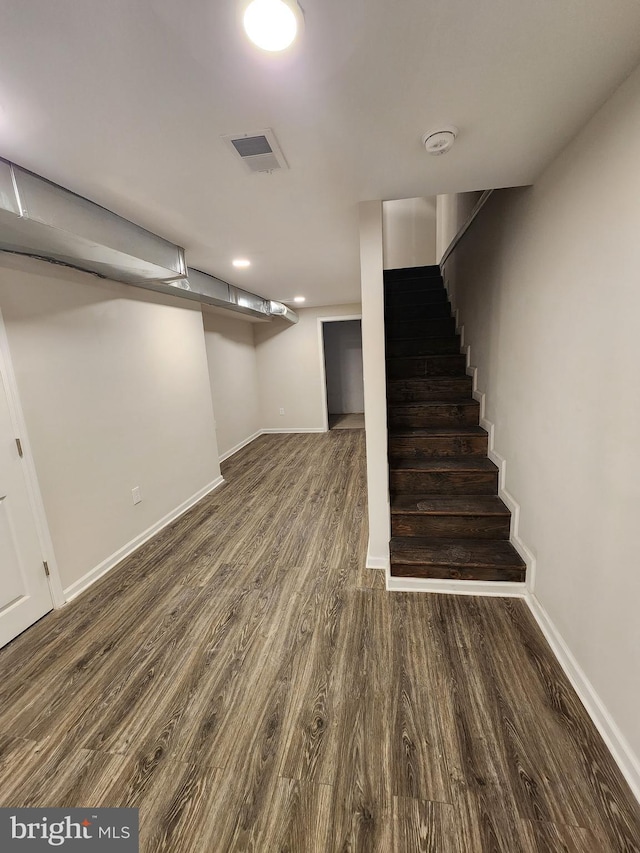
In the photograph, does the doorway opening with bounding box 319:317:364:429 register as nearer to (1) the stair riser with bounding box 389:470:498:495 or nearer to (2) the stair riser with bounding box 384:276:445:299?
(2) the stair riser with bounding box 384:276:445:299

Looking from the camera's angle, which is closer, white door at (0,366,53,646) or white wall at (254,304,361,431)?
white door at (0,366,53,646)

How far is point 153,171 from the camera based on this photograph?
1521 millimetres

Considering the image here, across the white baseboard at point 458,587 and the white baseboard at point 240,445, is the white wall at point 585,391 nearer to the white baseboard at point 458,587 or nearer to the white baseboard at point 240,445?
the white baseboard at point 458,587

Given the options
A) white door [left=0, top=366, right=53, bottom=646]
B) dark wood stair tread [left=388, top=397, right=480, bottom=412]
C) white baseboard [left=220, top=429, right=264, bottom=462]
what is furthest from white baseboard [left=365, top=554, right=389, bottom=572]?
white baseboard [left=220, top=429, right=264, bottom=462]

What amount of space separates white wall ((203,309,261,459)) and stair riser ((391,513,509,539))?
343cm

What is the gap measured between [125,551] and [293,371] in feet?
13.8

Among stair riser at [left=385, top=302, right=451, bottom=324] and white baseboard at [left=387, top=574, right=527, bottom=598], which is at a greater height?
stair riser at [left=385, top=302, right=451, bottom=324]

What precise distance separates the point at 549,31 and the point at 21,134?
1.73 m

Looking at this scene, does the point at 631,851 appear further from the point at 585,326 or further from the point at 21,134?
the point at 21,134

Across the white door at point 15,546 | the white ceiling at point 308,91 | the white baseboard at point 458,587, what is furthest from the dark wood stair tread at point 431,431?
the white door at point 15,546

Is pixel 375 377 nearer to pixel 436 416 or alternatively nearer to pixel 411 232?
pixel 436 416

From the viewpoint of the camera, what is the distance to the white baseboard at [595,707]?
1.12 meters

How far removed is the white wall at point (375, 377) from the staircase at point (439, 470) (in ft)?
0.43

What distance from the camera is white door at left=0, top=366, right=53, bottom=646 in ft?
6.16
